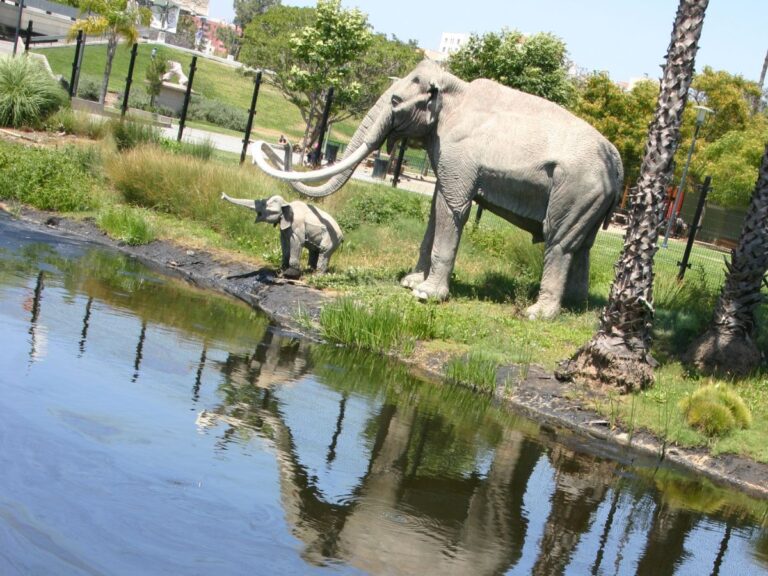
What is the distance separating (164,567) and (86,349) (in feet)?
13.7

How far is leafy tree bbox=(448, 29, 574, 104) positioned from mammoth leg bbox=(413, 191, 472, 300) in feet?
83.3

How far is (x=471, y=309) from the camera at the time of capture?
520 inches

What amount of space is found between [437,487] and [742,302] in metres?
5.39

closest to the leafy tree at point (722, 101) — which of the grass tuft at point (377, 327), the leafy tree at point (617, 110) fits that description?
the leafy tree at point (617, 110)

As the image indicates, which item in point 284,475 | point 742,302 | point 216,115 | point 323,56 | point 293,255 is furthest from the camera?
point 216,115

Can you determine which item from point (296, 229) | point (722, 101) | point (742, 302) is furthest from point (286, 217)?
point (722, 101)

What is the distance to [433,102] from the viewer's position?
13.2 meters

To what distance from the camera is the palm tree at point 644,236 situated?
1093 cm

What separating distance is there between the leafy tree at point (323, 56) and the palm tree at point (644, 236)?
28208 mm

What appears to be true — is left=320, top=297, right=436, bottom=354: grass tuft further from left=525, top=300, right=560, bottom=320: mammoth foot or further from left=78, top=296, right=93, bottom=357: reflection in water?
left=78, top=296, right=93, bottom=357: reflection in water

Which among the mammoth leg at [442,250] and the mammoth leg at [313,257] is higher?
the mammoth leg at [442,250]

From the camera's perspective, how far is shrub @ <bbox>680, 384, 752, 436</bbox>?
396 inches

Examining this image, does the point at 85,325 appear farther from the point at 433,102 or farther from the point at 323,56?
the point at 323,56

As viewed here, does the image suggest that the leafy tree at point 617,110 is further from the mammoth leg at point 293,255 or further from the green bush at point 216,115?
the mammoth leg at point 293,255
